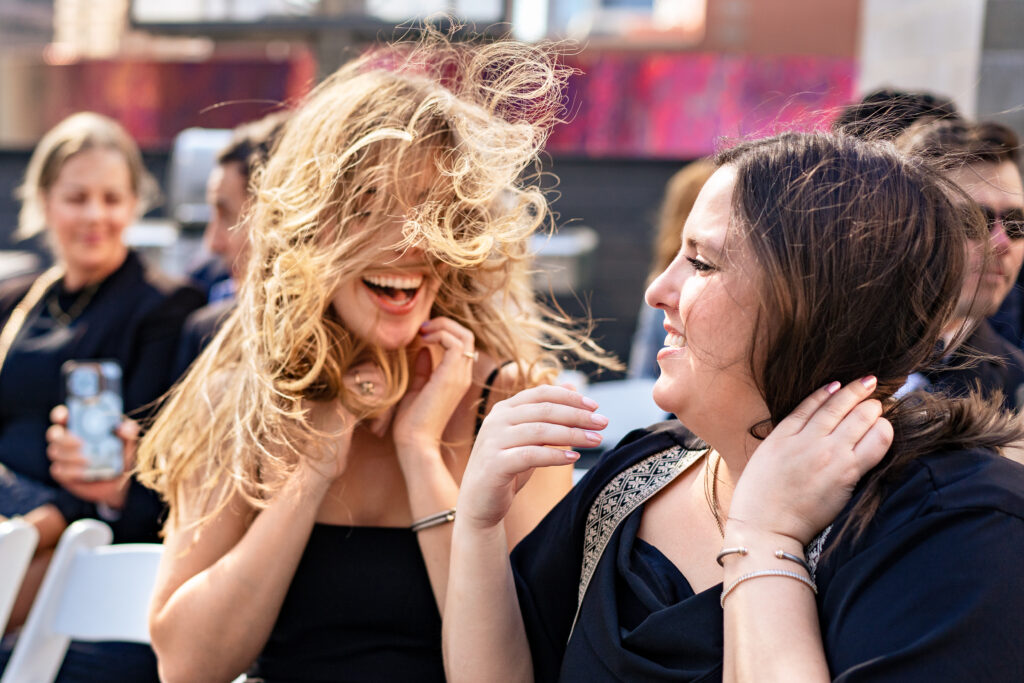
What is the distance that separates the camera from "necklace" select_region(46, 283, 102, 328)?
3.04 metres

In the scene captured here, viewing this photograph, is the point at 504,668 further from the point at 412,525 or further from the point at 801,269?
the point at 801,269

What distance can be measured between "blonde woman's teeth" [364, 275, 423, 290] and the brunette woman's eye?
58 centimetres

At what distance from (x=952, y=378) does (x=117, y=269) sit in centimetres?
242

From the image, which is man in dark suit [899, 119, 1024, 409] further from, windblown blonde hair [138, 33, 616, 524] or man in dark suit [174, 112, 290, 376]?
man in dark suit [174, 112, 290, 376]

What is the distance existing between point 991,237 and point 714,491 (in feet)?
1.53

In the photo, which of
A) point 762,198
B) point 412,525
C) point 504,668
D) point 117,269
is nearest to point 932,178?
point 762,198

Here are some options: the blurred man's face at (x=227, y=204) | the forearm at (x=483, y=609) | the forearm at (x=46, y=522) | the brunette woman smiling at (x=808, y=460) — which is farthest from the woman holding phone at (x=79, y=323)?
the brunette woman smiling at (x=808, y=460)

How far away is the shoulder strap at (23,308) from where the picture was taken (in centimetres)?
299

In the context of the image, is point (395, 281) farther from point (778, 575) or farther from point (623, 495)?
point (778, 575)

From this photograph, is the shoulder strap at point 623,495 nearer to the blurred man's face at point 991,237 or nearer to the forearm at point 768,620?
the forearm at point 768,620

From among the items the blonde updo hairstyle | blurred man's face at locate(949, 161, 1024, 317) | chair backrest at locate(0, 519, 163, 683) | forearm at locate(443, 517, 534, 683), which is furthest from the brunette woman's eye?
the blonde updo hairstyle

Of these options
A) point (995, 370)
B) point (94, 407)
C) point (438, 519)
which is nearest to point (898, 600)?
point (438, 519)

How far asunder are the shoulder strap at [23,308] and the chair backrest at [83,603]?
1.17 m

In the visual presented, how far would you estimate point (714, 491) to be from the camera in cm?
120
